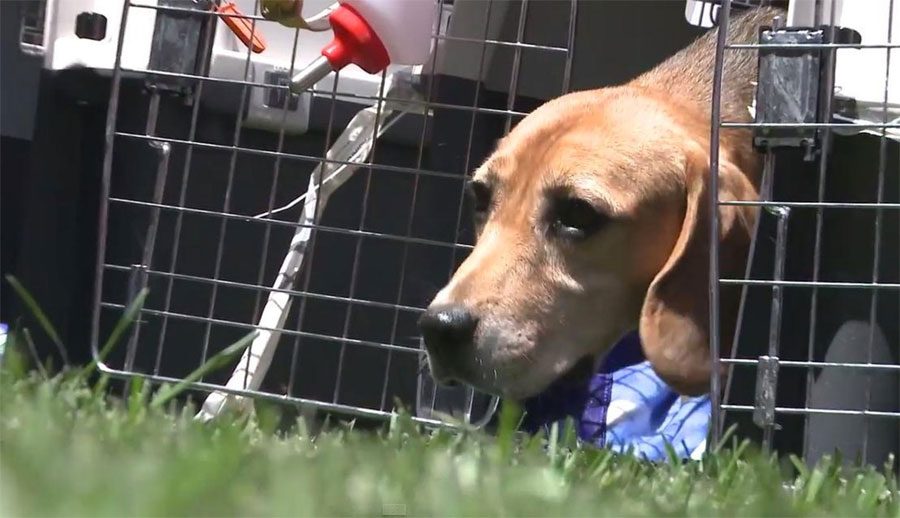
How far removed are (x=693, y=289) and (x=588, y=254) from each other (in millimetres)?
191

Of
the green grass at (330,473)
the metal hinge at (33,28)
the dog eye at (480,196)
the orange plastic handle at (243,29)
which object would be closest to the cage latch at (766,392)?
the green grass at (330,473)

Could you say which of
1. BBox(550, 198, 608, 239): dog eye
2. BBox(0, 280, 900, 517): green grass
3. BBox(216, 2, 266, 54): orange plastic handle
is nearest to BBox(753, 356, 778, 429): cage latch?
BBox(0, 280, 900, 517): green grass

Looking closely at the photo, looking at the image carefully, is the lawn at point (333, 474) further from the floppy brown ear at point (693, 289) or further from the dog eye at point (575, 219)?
the dog eye at point (575, 219)

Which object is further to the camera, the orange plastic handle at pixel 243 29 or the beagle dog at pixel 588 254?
the orange plastic handle at pixel 243 29

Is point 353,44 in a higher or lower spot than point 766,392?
higher

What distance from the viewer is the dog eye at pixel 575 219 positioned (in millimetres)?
2014

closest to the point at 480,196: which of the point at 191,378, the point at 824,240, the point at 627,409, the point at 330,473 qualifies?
the point at 627,409

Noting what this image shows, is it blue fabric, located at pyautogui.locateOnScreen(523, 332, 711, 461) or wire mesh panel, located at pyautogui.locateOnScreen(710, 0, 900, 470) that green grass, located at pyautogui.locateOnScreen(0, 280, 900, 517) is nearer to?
wire mesh panel, located at pyautogui.locateOnScreen(710, 0, 900, 470)

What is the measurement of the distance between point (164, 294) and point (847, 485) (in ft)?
5.25

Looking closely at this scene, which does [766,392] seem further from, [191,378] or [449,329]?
[191,378]

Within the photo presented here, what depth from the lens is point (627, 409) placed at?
240 cm

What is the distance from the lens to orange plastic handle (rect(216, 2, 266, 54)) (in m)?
2.18

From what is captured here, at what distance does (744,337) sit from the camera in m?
2.34

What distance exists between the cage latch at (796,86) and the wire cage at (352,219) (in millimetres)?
324
